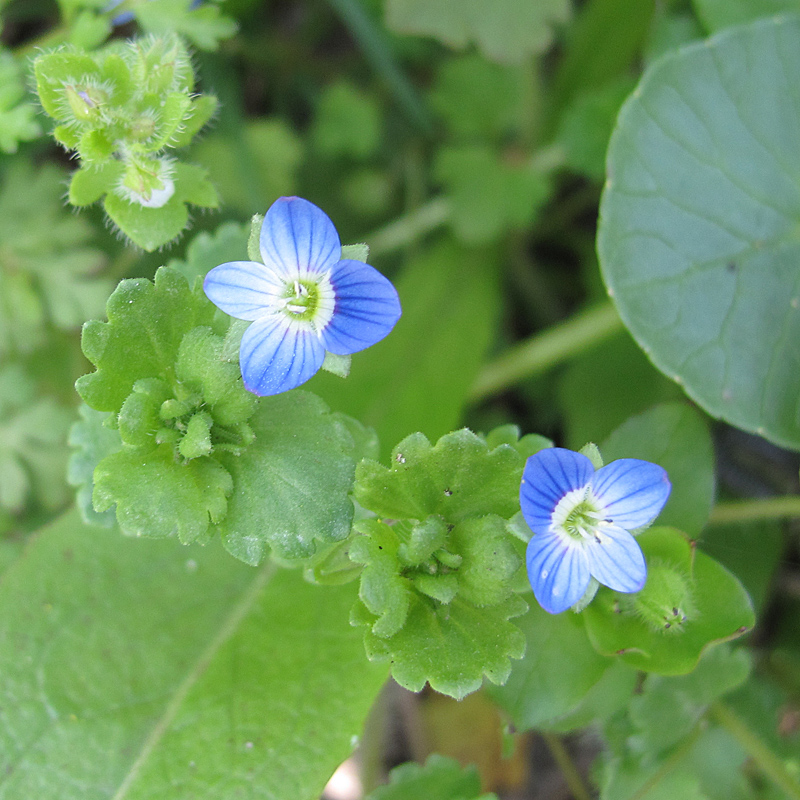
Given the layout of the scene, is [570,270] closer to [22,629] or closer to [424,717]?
[424,717]

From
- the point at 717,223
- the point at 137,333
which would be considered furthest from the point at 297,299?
the point at 717,223

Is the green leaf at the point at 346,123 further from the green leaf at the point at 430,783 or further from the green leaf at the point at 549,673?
the green leaf at the point at 430,783

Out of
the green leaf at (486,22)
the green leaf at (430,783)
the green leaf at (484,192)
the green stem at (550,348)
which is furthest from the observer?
the green leaf at (484,192)

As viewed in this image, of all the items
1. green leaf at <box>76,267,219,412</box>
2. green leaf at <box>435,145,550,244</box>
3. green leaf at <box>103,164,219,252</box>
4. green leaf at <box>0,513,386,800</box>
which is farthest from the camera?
green leaf at <box>435,145,550,244</box>

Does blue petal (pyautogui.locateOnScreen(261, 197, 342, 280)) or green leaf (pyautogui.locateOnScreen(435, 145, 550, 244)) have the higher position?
blue petal (pyautogui.locateOnScreen(261, 197, 342, 280))

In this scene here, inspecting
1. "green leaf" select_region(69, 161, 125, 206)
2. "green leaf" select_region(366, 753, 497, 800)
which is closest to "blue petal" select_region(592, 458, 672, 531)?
"green leaf" select_region(366, 753, 497, 800)

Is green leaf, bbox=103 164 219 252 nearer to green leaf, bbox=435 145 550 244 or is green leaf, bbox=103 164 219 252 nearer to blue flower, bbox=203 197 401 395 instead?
blue flower, bbox=203 197 401 395

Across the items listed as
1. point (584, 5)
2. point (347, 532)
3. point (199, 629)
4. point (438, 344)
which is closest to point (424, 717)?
point (199, 629)

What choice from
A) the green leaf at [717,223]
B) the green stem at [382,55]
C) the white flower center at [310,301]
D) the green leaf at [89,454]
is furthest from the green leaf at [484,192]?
the green leaf at [89,454]
